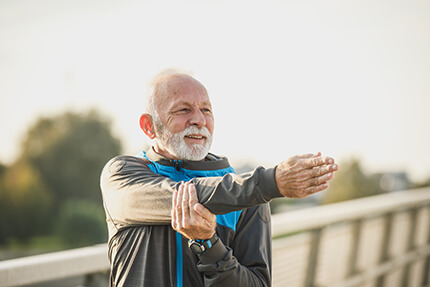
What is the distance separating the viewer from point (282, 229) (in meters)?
3.10

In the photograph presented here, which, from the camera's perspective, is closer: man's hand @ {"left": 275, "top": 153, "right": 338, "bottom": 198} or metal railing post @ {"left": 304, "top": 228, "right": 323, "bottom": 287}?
man's hand @ {"left": 275, "top": 153, "right": 338, "bottom": 198}

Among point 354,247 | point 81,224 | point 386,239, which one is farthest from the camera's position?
point 81,224

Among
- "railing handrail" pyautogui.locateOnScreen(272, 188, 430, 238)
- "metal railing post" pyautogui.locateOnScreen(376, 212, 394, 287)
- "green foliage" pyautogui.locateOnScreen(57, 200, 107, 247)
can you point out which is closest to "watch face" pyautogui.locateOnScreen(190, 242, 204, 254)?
"railing handrail" pyautogui.locateOnScreen(272, 188, 430, 238)

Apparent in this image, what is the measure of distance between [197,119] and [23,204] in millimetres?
50432

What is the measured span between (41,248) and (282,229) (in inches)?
1965

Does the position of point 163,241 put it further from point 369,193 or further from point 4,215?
point 369,193

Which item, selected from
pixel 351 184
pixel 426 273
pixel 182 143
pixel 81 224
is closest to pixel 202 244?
pixel 182 143

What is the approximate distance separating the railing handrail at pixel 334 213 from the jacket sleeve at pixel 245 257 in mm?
1134

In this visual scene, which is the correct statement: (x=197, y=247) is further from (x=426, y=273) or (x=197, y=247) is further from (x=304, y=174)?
(x=426, y=273)

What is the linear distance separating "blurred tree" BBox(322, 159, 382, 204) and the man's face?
55584 millimetres

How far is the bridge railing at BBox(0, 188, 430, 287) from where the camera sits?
82.4 inches

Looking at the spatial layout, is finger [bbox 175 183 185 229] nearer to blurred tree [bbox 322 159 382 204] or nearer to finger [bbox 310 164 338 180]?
finger [bbox 310 164 338 180]

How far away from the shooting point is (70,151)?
50531mm

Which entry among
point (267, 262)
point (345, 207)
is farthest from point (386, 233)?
point (267, 262)
